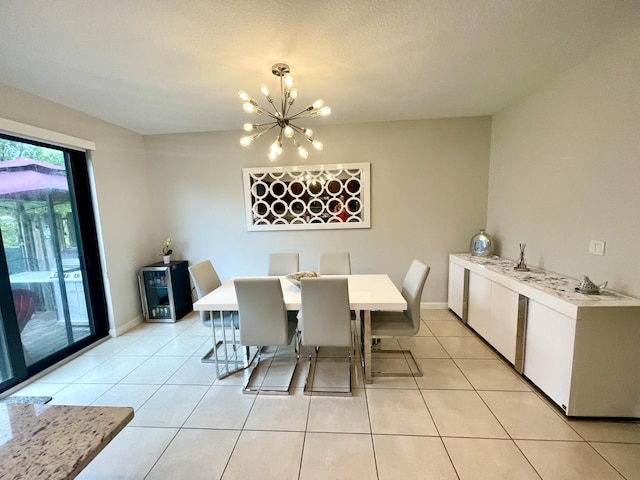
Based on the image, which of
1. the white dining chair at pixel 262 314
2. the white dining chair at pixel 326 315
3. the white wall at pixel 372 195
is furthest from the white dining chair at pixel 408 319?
the white wall at pixel 372 195

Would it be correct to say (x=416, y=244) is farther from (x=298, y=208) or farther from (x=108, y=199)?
(x=108, y=199)

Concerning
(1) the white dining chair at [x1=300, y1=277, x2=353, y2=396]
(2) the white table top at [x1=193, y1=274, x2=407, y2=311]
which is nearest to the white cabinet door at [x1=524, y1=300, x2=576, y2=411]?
(2) the white table top at [x1=193, y1=274, x2=407, y2=311]

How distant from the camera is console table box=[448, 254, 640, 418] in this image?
1.64 meters

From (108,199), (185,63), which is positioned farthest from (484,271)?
(108,199)

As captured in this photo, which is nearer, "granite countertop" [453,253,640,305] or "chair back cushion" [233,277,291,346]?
"granite countertop" [453,253,640,305]

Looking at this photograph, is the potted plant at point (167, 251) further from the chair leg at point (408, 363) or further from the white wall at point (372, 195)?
the chair leg at point (408, 363)

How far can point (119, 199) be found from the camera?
3281mm

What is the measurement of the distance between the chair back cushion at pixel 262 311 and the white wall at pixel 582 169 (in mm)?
2451

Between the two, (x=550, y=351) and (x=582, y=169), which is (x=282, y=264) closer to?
(x=550, y=351)

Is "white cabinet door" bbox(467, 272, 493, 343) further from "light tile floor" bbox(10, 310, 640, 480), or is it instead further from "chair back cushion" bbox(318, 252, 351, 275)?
"chair back cushion" bbox(318, 252, 351, 275)

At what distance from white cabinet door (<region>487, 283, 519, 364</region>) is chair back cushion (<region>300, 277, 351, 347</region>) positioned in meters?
1.46

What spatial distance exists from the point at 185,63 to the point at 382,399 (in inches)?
118

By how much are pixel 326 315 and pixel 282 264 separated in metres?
1.26

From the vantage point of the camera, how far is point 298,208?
3.64 m
